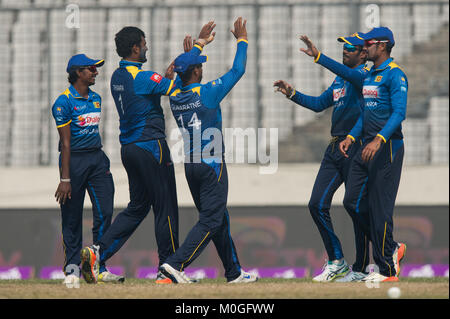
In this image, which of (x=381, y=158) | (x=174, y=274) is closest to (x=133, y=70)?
(x=174, y=274)

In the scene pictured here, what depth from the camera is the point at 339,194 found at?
16141 millimetres

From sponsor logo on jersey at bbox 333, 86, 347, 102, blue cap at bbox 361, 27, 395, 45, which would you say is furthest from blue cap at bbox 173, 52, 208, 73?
→ blue cap at bbox 361, 27, 395, 45

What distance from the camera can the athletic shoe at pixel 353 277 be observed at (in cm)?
769

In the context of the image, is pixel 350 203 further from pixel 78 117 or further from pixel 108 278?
pixel 78 117

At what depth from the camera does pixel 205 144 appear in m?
7.33

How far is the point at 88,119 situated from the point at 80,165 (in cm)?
43

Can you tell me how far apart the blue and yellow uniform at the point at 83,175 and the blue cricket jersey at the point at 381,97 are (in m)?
2.20

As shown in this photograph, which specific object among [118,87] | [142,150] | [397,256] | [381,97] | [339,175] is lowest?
[397,256]

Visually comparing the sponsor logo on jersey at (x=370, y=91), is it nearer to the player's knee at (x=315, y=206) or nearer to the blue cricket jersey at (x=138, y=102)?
the player's knee at (x=315, y=206)

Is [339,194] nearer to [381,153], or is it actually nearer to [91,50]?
[91,50]

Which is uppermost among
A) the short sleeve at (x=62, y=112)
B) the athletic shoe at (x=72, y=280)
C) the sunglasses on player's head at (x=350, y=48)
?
the sunglasses on player's head at (x=350, y=48)

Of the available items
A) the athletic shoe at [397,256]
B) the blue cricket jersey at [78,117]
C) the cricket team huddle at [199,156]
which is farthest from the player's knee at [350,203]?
the blue cricket jersey at [78,117]
